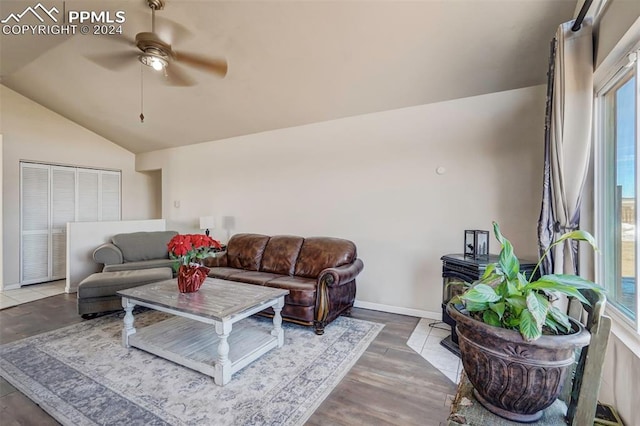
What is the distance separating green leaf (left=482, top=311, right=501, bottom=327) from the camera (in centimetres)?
88

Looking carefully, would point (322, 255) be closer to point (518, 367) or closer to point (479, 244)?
point (479, 244)

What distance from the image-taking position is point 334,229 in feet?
13.5

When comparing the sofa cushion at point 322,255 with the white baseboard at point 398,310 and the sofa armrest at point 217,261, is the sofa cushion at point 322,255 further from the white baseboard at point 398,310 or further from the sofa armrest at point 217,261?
the sofa armrest at point 217,261

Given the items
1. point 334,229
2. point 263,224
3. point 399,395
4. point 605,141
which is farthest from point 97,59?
point 605,141

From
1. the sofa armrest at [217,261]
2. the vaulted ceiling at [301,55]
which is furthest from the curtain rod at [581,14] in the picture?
the sofa armrest at [217,261]

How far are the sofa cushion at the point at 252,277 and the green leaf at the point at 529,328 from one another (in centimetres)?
288

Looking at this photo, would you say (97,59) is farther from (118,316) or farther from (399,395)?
(399,395)

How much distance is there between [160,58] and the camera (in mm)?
2400

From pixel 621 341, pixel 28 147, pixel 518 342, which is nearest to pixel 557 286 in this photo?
pixel 518 342

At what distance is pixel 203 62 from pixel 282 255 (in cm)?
244

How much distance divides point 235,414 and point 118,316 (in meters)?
2.58

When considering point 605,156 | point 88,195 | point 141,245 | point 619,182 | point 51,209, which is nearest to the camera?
point 619,182

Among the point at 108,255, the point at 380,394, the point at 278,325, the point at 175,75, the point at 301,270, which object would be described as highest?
the point at 175,75

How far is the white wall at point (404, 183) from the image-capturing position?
308cm
